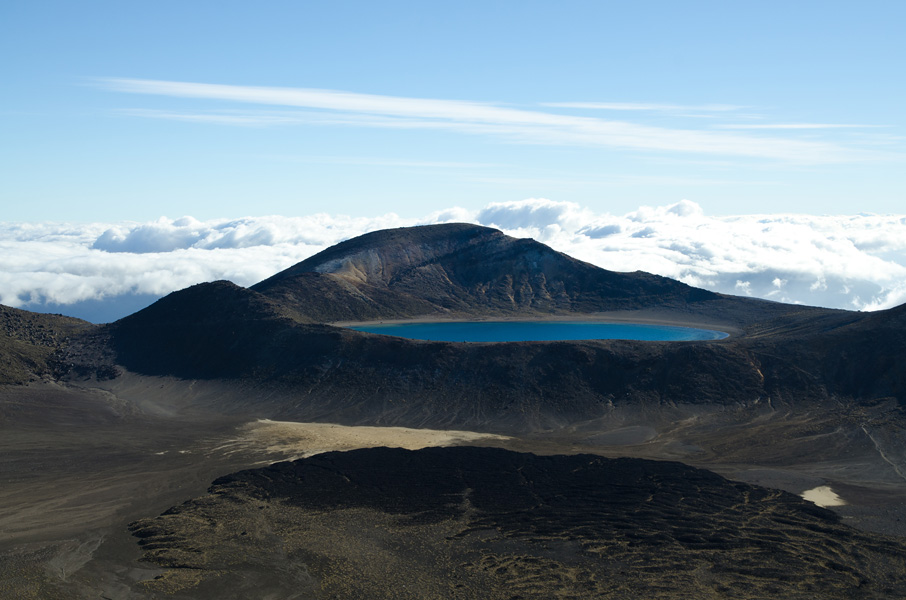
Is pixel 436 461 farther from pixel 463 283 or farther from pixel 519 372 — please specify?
pixel 463 283

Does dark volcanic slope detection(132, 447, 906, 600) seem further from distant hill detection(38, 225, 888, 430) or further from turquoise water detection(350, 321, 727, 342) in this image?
turquoise water detection(350, 321, 727, 342)

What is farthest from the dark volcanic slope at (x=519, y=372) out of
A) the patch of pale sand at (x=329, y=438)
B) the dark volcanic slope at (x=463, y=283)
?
the dark volcanic slope at (x=463, y=283)

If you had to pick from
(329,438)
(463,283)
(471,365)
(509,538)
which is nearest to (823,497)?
(509,538)

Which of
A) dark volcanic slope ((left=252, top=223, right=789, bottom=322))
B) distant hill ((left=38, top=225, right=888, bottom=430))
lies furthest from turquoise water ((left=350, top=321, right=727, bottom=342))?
distant hill ((left=38, top=225, right=888, bottom=430))

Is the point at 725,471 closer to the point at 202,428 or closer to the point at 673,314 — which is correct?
the point at 202,428

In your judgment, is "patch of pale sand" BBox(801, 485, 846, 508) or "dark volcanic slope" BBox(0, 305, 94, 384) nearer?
"patch of pale sand" BBox(801, 485, 846, 508)

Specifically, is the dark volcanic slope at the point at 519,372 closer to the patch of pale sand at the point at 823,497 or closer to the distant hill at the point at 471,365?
the distant hill at the point at 471,365

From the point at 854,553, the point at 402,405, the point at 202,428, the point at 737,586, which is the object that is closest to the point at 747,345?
the point at 402,405
